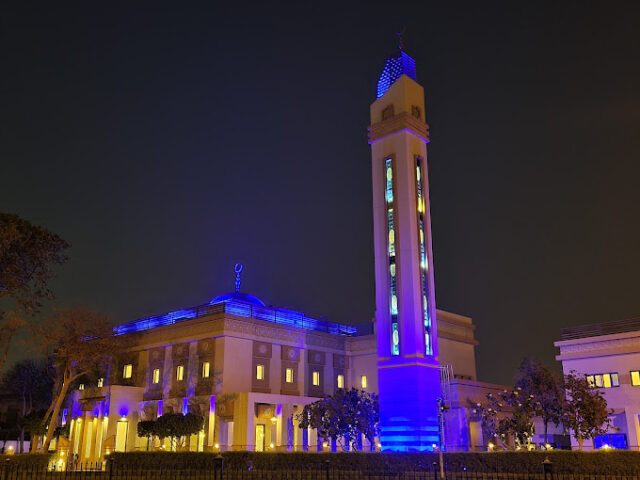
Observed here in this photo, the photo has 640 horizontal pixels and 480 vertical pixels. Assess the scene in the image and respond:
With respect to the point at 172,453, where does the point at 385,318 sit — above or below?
above

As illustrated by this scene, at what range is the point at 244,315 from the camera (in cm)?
5778

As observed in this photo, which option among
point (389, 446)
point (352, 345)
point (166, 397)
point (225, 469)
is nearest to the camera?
point (225, 469)

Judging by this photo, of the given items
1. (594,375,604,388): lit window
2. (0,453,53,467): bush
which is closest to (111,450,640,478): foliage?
(0,453,53,467): bush

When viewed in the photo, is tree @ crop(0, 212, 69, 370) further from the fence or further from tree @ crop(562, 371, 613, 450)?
tree @ crop(562, 371, 613, 450)

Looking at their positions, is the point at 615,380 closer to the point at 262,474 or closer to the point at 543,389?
the point at 543,389

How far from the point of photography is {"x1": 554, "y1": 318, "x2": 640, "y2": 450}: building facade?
43.2 meters

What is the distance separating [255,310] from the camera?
58.8 meters

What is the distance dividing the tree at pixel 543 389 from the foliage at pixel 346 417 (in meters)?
11.2

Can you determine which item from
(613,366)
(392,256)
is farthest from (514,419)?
(392,256)

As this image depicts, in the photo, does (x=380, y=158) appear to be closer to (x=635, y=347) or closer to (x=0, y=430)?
(x=635, y=347)

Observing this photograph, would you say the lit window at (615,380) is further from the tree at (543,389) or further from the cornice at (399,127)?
the cornice at (399,127)

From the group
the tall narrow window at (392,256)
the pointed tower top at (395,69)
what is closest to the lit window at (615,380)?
the tall narrow window at (392,256)

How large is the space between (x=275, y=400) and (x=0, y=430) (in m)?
43.7

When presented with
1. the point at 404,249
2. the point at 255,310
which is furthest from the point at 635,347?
the point at 255,310
